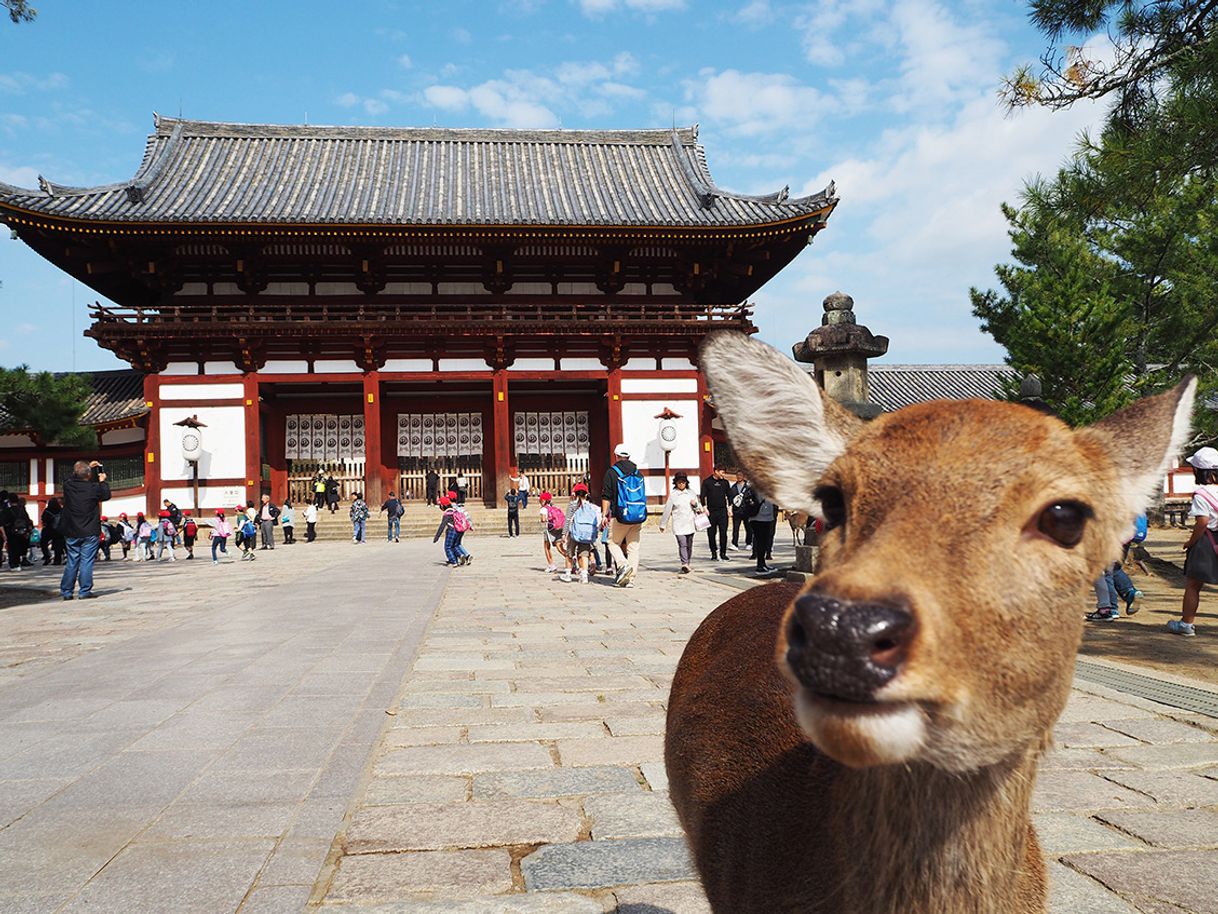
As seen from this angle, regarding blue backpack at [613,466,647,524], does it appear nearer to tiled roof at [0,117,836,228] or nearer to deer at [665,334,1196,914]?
deer at [665,334,1196,914]

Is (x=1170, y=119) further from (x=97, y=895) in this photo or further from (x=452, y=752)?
(x=97, y=895)

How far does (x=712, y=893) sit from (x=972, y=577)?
3.23 feet

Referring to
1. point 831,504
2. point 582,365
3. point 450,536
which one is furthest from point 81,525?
point 582,365

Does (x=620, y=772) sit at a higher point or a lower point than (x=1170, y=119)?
lower

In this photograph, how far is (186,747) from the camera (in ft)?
13.0

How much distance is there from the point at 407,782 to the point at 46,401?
16714mm

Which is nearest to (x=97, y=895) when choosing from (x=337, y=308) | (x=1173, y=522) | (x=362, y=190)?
(x=337, y=308)

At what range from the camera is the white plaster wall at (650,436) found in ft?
76.5

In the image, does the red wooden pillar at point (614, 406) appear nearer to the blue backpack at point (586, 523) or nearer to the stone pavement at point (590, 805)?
the blue backpack at point (586, 523)

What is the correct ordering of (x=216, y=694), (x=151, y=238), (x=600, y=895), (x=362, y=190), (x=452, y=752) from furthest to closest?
(x=362, y=190) → (x=151, y=238) → (x=216, y=694) → (x=452, y=752) → (x=600, y=895)

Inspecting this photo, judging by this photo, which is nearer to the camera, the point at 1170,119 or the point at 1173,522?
the point at 1170,119

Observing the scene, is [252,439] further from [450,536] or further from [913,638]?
[913,638]

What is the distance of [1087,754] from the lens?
3.60 meters

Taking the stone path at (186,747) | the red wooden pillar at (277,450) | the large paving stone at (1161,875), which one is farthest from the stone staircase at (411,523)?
the large paving stone at (1161,875)
